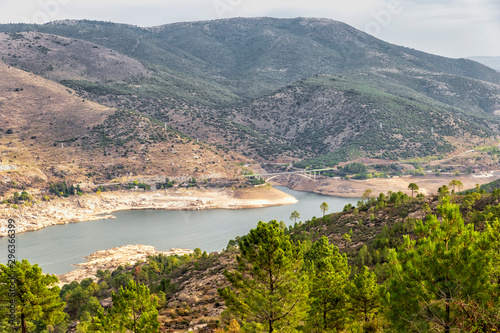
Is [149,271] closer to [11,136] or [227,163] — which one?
[227,163]

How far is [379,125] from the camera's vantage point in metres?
167

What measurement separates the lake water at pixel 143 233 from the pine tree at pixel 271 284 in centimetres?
5353

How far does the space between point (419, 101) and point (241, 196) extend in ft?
381

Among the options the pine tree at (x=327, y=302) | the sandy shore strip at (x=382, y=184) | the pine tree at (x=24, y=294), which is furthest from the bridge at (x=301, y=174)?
the pine tree at (x=327, y=302)

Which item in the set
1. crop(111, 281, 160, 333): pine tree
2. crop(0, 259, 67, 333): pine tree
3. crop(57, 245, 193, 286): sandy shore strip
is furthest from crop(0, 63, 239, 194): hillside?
crop(111, 281, 160, 333): pine tree

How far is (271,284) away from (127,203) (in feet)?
321

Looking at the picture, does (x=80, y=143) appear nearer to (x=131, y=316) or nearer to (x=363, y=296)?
(x=131, y=316)

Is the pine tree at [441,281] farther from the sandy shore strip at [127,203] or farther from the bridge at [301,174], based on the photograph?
the bridge at [301,174]

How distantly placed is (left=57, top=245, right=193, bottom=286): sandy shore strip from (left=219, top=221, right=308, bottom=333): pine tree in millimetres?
44579

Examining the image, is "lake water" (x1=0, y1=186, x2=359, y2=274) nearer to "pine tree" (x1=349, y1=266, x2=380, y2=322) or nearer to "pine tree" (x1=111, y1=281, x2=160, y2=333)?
"pine tree" (x1=111, y1=281, x2=160, y2=333)

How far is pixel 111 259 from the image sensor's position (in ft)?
225

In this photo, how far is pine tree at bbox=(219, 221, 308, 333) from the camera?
18125mm

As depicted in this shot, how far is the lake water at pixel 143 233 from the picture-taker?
72.8 m

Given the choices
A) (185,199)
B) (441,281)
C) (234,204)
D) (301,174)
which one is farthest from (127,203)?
(441,281)
